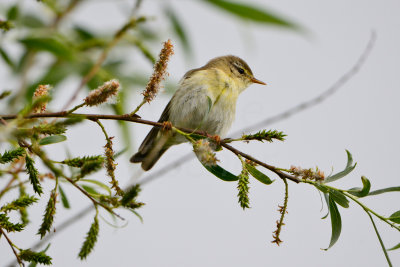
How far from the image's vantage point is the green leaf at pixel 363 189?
144 centimetres

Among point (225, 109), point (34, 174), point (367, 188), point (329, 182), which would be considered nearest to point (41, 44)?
point (34, 174)

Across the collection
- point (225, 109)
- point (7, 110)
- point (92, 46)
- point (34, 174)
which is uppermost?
point (225, 109)

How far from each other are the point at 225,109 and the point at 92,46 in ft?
5.16

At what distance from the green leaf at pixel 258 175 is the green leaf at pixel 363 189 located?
0.26m

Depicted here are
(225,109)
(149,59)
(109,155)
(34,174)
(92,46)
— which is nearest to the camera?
(34,174)

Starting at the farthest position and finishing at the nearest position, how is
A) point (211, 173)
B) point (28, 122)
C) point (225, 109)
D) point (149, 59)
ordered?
point (225, 109)
point (149, 59)
point (211, 173)
point (28, 122)

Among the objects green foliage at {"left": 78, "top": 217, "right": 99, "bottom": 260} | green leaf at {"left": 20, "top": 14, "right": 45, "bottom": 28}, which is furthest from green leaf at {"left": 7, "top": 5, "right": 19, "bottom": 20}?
green foliage at {"left": 78, "top": 217, "right": 99, "bottom": 260}

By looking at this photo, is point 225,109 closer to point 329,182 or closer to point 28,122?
point 329,182

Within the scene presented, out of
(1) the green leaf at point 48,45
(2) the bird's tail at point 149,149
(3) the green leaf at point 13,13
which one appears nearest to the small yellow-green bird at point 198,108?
(2) the bird's tail at point 149,149

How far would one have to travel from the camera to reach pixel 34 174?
116 cm

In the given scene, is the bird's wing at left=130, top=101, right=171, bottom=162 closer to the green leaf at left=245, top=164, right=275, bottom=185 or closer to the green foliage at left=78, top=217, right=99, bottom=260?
the green leaf at left=245, top=164, right=275, bottom=185

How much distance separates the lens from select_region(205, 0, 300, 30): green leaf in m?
1.09

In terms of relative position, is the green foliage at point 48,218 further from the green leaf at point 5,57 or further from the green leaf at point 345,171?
the green leaf at point 345,171

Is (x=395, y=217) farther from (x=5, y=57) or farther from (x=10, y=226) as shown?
(x=5, y=57)
